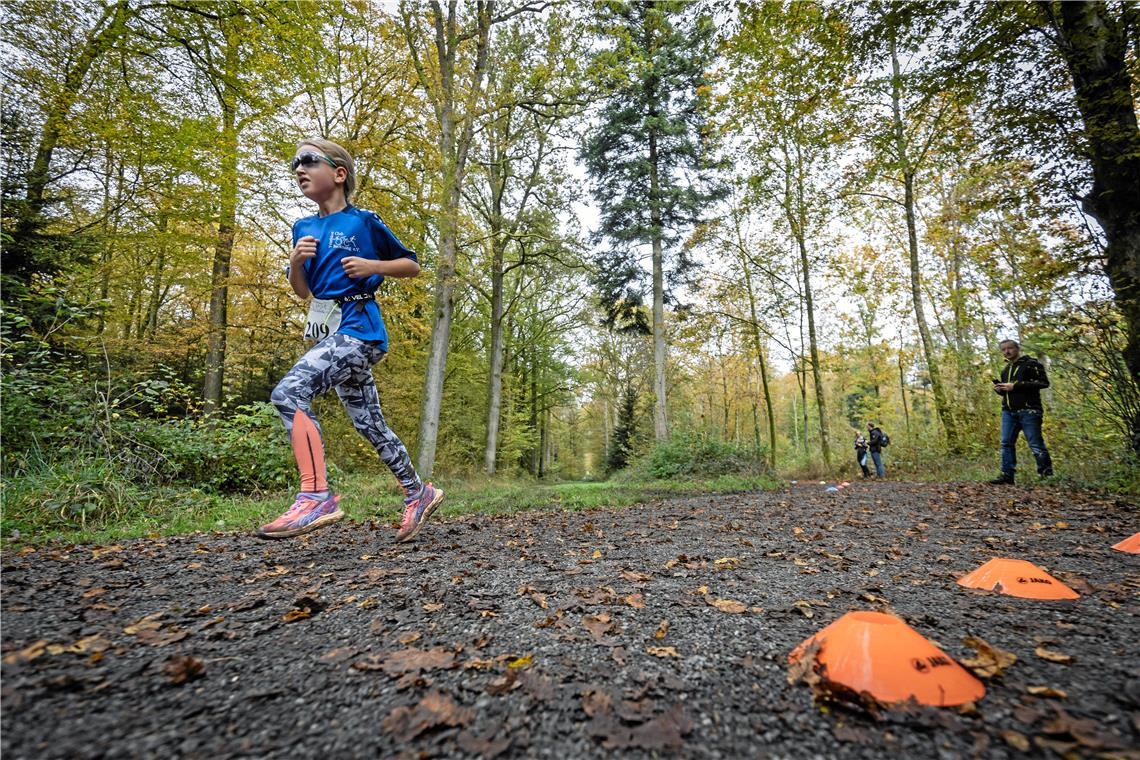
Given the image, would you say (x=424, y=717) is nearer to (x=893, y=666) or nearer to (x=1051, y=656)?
(x=893, y=666)

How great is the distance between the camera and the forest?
14.7ft

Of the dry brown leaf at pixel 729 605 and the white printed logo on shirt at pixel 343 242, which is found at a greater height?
the white printed logo on shirt at pixel 343 242

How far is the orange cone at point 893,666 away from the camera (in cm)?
106

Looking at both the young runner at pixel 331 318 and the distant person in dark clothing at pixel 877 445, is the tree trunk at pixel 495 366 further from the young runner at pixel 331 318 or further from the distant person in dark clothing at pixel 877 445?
the young runner at pixel 331 318

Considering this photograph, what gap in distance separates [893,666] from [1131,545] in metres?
2.96

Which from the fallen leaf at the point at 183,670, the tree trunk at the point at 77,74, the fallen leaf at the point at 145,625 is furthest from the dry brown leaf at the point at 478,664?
the tree trunk at the point at 77,74

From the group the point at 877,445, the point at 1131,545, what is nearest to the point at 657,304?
the point at 877,445

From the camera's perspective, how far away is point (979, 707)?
3.33 ft

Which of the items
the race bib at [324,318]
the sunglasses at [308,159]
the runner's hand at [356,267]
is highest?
the sunglasses at [308,159]

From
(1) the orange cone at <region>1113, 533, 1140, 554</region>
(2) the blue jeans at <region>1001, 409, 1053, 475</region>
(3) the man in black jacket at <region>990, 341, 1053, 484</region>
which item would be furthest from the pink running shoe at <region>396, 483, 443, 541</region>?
(2) the blue jeans at <region>1001, 409, 1053, 475</region>

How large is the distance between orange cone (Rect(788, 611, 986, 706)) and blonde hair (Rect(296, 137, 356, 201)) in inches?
135

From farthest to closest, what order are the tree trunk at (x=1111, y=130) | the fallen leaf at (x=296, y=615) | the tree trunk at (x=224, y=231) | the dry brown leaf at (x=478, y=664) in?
the tree trunk at (x=224, y=231) < the tree trunk at (x=1111, y=130) < the fallen leaf at (x=296, y=615) < the dry brown leaf at (x=478, y=664)

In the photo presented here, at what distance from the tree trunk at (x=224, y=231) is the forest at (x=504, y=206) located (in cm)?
7

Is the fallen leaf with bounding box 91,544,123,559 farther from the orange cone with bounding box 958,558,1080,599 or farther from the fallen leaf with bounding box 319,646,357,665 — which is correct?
the orange cone with bounding box 958,558,1080,599
